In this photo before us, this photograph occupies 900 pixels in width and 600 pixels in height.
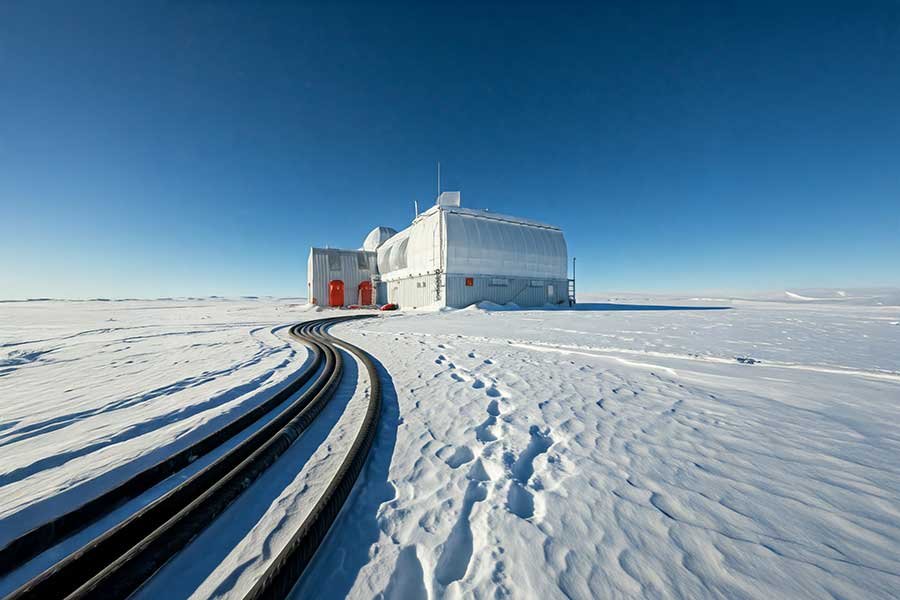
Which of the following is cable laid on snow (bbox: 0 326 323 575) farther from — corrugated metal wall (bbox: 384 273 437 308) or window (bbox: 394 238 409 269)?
window (bbox: 394 238 409 269)

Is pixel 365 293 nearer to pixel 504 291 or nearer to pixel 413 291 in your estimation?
pixel 413 291

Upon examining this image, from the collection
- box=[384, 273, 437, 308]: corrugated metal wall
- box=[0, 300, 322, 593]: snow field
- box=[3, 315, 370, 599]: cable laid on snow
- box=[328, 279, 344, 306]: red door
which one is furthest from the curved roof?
box=[3, 315, 370, 599]: cable laid on snow

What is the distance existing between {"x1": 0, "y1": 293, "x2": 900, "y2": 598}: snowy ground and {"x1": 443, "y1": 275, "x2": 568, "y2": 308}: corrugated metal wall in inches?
694

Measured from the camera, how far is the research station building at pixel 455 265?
78.5 feet

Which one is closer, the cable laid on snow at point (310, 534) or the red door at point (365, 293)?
the cable laid on snow at point (310, 534)

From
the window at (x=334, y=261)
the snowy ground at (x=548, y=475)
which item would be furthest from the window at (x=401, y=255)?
the snowy ground at (x=548, y=475)

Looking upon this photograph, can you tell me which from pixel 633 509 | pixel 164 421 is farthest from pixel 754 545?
pixel 164 421

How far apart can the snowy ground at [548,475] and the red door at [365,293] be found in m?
26.2

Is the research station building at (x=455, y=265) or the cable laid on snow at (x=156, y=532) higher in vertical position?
the research station building at (x=455, y=265)

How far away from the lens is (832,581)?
1.74 meters

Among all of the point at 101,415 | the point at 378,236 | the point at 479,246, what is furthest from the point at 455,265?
the point at 101,415

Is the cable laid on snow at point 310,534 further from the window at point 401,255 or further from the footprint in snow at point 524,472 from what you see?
the window at point 401,255

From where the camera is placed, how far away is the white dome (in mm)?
37812

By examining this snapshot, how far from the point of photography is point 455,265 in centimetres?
2375
